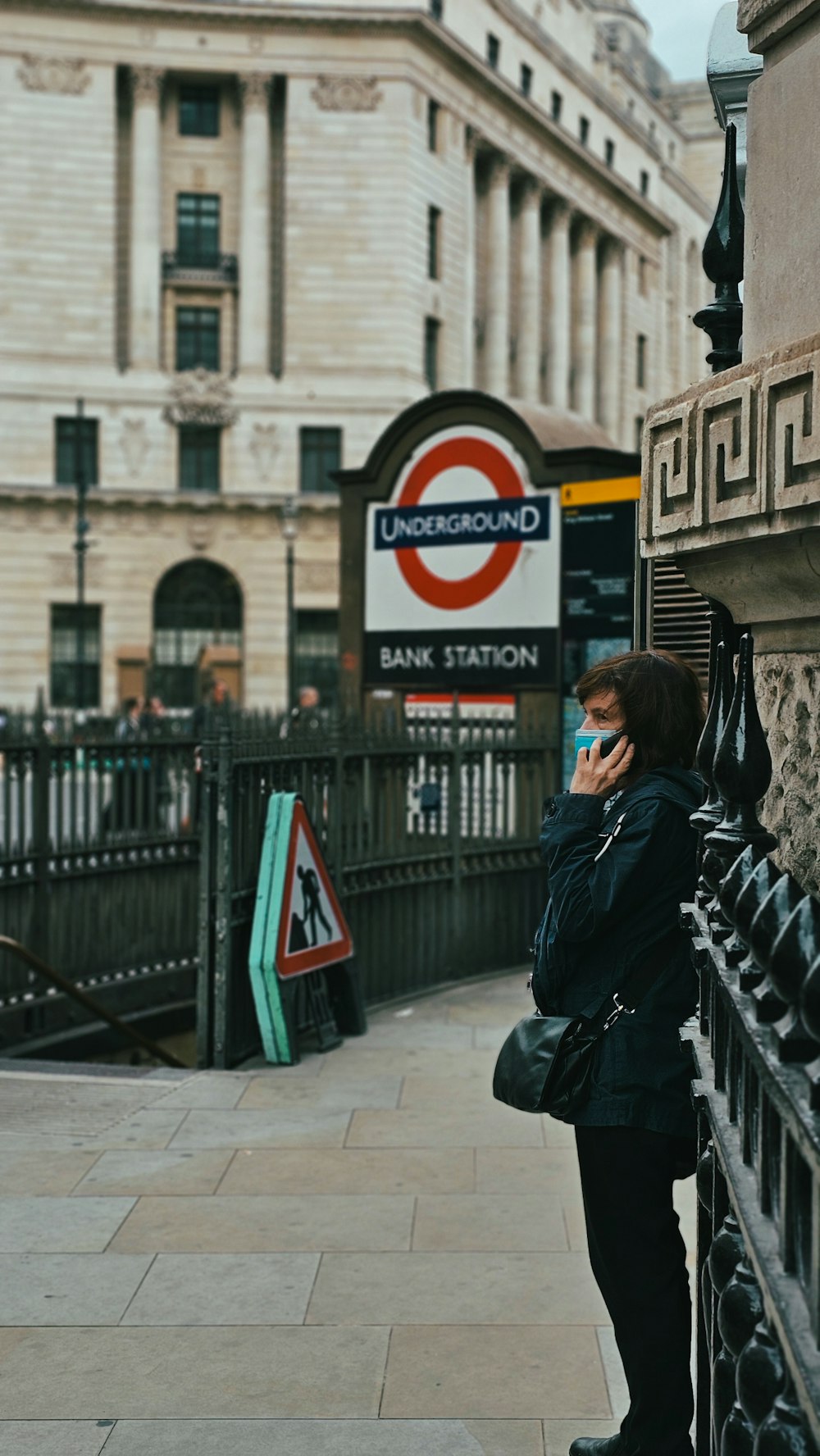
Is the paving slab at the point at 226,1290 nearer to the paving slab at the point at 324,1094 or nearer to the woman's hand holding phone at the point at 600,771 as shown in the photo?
the paving slab at the point at 324,1094

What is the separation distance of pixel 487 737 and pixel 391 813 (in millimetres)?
1167

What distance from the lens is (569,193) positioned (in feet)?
220

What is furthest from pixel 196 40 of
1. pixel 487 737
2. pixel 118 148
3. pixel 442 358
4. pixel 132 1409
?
pixel 132 1409

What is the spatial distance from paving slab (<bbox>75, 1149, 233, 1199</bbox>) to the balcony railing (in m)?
48.7

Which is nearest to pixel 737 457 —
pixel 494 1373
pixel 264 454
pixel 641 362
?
pixel 494 1373

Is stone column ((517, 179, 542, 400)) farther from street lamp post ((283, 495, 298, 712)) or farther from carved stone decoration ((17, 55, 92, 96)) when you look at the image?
carved stone decoration ((17, 55, 92, 96))

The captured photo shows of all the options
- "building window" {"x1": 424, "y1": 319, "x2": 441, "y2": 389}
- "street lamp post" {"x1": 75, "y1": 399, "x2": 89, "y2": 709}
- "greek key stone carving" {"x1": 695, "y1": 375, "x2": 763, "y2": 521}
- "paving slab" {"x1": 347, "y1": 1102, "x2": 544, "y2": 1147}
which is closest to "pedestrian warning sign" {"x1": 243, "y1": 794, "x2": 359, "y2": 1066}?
"paving slab" {"x1": 347, "y1": 1102, "x2": 544, "y2": 1147}

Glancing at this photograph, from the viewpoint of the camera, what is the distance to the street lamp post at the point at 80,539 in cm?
4388

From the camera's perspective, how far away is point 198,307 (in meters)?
52.7

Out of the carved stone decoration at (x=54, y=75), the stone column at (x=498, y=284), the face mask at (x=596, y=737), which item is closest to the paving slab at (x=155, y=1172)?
the face mask at (x=596, y=737)

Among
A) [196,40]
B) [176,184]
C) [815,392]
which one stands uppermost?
[196,40]

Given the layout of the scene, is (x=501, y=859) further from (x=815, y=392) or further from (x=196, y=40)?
(x=196, y=40)

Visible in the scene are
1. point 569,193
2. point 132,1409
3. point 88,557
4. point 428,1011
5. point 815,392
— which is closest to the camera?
point 815,392

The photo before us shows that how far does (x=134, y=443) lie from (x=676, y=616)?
47023mm
